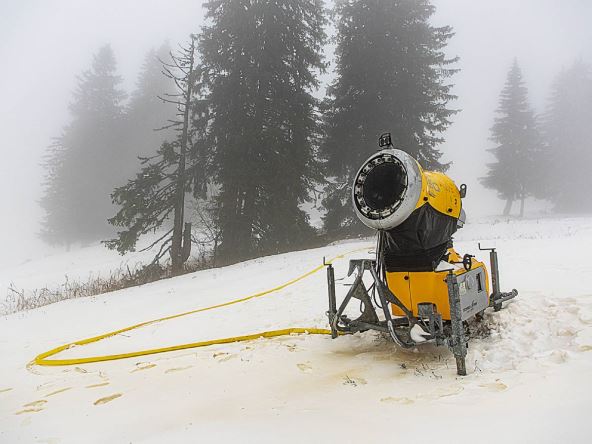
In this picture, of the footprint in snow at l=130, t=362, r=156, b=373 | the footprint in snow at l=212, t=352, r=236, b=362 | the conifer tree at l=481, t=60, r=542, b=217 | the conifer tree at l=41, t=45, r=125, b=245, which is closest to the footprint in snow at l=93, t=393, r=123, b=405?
the footprint in snow at l=130, t=362, r=156, b=373

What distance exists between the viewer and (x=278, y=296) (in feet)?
25.9

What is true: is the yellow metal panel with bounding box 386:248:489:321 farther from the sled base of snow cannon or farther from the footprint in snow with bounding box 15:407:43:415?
the footprint in snow with bounding box 15:407:43:415

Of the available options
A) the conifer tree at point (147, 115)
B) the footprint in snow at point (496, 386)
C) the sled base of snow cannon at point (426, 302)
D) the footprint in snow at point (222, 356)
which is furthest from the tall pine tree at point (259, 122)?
the conifer tree at point (147, 115)

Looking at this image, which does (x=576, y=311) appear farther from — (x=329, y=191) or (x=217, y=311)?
(x=329, y=191)

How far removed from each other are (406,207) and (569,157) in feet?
139

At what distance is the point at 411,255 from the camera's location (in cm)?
429

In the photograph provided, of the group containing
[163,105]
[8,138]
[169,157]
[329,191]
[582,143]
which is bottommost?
[329,191]

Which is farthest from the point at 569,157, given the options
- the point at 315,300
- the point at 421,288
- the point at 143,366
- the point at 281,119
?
the point at 143,366

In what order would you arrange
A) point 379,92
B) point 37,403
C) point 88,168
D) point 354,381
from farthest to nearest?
point 88,168 → point 379,92 → point 37,403 → point 354,381

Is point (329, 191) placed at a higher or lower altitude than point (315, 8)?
lower

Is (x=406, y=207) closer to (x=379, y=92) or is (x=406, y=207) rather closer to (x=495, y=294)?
(x=495, y=294)

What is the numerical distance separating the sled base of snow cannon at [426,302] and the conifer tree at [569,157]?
38620 millimetres

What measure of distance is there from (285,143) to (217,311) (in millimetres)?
10264

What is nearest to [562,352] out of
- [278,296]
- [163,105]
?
[278,296]
